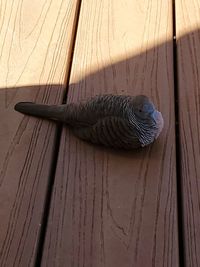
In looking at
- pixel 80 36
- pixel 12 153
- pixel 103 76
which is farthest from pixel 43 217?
pixel 80 36

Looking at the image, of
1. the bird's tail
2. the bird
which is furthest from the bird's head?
the bird's tail

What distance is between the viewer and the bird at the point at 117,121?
102cm

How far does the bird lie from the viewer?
1.02m

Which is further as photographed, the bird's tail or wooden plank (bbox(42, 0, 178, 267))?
the bird's tail

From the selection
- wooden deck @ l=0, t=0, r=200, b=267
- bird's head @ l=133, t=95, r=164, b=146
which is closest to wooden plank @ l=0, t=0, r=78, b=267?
wooden deck @ l=0, t=0, r=200, b=267

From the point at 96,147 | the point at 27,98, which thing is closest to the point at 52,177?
the point at 96,147

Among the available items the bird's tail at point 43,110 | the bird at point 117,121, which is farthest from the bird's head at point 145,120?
the bird's tail at point 43,110

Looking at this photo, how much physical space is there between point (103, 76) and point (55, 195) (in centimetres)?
36

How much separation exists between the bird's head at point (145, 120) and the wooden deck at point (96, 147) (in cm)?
4

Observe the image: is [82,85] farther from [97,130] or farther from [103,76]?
[97,130]

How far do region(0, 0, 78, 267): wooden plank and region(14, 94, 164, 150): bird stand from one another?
0.08 meters

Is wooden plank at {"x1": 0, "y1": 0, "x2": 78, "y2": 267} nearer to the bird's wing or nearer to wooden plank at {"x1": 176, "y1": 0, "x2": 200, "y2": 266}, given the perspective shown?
the bird's wing

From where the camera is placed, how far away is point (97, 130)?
1041 mm

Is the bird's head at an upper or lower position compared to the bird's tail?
lower
